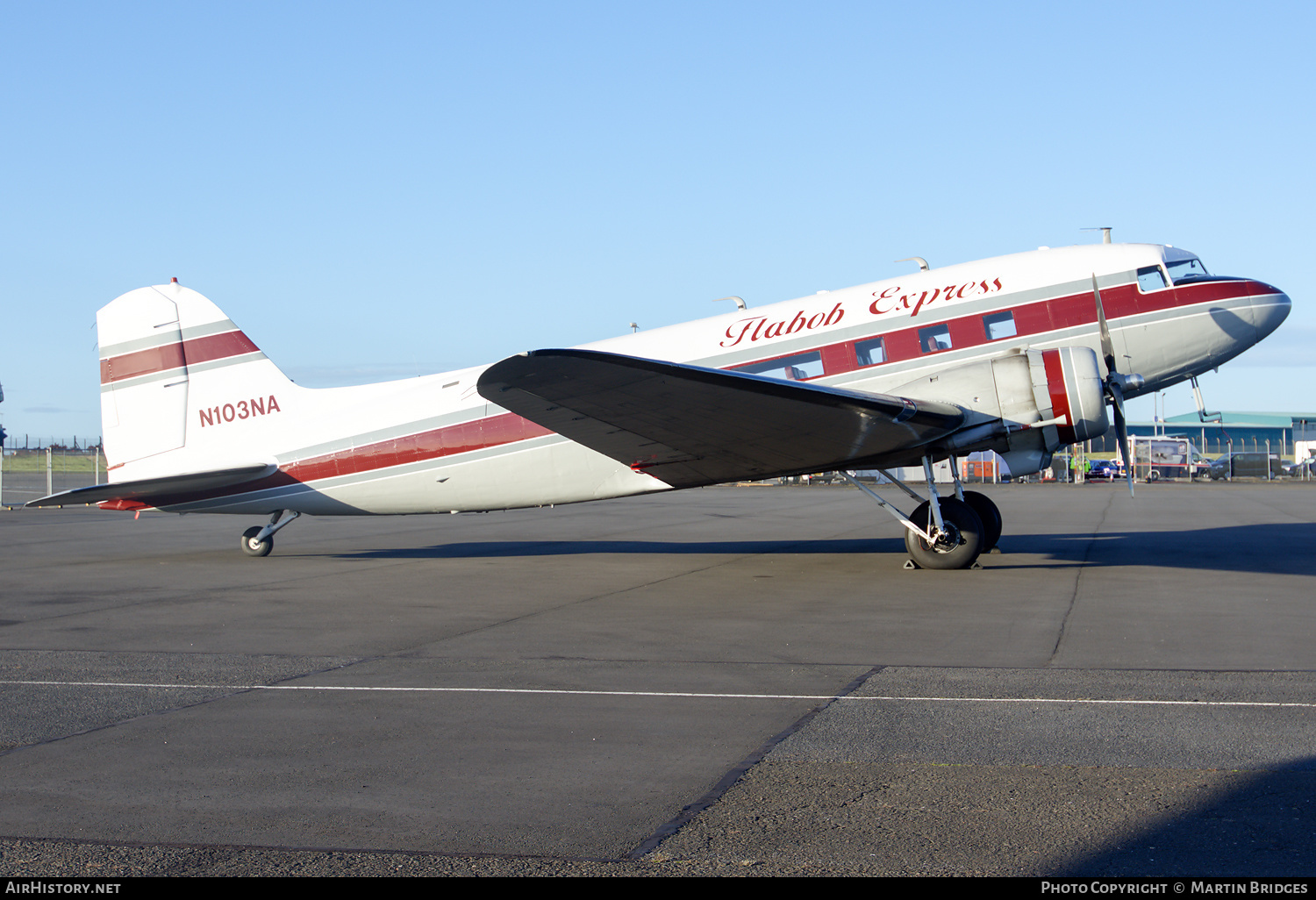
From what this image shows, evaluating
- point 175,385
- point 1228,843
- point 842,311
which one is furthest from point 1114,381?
point 175,385

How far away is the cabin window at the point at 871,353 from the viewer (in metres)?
15.0

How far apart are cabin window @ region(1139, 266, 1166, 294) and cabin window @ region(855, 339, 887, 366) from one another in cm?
385

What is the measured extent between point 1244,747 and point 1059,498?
34.2 m

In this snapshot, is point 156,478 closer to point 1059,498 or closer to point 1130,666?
point 1130,666

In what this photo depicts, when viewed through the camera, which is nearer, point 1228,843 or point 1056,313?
point 1228,843

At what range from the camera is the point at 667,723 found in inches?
247

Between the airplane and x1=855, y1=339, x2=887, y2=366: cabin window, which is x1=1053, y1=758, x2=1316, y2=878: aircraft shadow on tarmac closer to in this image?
the airplane

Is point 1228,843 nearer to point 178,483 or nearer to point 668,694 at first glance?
point 668,694

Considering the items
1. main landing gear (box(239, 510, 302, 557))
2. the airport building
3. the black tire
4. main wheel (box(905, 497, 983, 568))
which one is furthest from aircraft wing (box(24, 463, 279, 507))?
the airport building

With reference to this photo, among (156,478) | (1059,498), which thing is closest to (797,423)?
(156,478)

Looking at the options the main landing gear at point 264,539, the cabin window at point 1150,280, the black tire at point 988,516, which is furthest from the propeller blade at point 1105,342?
the main landing gear at point 264,539

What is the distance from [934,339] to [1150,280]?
3268mm

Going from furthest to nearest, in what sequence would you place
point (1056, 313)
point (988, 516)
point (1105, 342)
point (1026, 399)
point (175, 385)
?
point (175, 385) → point (988, 516) → point (1056, 313) → point (1105, 342) → point (1026, 399)

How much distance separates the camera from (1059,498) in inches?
1479
